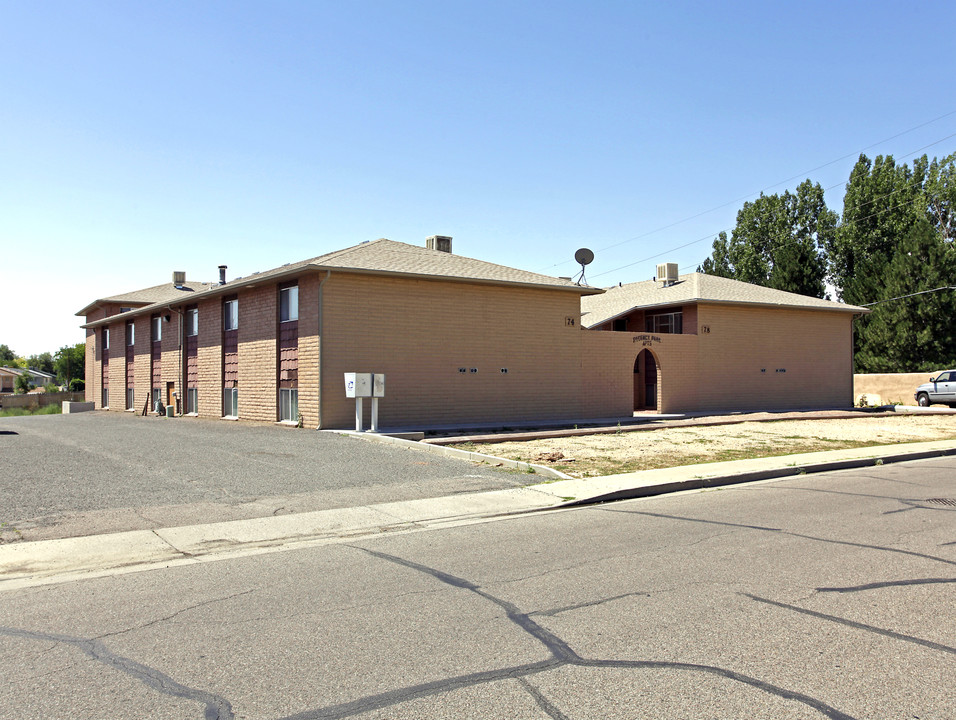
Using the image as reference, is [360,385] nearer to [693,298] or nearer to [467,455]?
[467,455]

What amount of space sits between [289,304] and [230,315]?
5422mm

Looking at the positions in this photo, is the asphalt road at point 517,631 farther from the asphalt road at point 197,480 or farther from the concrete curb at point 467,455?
the concrete curb at point 467,455

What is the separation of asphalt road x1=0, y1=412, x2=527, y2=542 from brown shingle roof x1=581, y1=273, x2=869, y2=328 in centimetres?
1868

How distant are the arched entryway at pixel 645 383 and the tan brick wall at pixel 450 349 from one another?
681 cm

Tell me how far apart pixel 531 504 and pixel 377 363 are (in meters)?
13.6

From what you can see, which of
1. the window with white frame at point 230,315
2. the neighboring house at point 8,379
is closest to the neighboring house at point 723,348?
the window with white frame at point 230,315

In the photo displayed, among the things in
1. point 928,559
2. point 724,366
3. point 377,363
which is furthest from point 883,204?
point 928,559

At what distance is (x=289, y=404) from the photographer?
25.5m

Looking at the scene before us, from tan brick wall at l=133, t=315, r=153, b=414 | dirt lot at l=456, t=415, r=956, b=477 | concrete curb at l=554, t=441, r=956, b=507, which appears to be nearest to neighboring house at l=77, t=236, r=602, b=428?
dirt lot at l=456, t=415, r=956, b=477

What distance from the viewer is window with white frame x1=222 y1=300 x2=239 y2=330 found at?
2920cm

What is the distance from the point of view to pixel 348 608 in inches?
239

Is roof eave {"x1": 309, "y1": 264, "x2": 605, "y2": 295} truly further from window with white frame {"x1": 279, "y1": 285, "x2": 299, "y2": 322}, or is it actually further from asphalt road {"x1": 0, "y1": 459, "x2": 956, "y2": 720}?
asphalt road {"x1": 0, "y1": 459, "x2": 956, "y2": 720}

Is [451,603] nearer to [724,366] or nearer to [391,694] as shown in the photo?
[391,694]

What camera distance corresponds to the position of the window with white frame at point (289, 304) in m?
25.1
